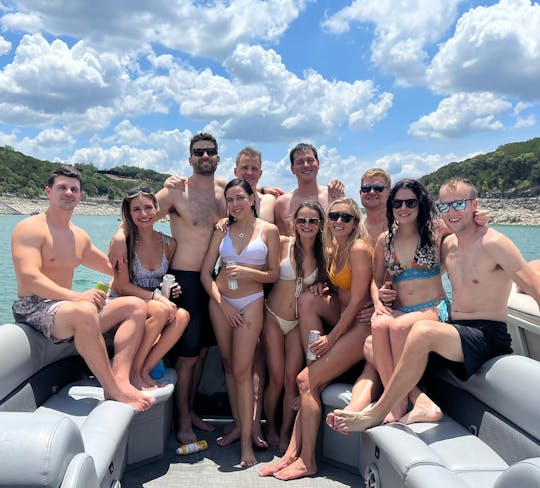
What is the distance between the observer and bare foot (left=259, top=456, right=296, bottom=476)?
10.1ft

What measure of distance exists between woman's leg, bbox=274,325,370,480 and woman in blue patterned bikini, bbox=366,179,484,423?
23cm

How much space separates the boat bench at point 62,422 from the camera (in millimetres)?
1527

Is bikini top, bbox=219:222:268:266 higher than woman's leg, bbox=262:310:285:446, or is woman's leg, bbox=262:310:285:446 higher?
bikini top, bbox=219:222:268:266

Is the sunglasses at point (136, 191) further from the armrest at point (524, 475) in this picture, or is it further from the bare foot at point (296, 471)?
the armrest at point (524, 475)

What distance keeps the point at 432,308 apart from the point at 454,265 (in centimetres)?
29

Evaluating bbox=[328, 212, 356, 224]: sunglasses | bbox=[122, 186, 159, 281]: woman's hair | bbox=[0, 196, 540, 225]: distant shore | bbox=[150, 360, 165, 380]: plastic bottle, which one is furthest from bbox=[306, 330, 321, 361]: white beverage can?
bbox=[0, 196, 540, 225]: distant shore

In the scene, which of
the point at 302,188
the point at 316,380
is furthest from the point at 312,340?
the point at 302,188

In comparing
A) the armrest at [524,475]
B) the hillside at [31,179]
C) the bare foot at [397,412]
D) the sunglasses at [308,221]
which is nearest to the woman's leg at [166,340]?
the sunglasses at [308,221]

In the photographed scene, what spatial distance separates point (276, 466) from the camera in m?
3.09

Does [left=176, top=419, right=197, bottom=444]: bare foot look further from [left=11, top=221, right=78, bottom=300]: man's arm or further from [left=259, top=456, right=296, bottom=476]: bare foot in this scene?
[left=11, top=221, right=78, bottom=300]: man's arm

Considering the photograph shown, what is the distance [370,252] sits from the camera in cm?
332

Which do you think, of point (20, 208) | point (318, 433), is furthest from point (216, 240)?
point (20, 208)

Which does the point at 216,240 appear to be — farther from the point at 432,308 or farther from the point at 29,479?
→ the point at 29,479

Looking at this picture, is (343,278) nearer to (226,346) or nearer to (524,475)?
(226,346)
